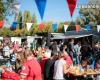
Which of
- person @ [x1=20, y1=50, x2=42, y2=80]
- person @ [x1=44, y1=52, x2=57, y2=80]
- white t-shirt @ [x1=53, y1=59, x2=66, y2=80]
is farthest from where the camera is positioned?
person @ [x1=44, y1=52, x2=57, y2=80]

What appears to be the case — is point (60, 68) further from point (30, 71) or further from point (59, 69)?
point (30, 71)

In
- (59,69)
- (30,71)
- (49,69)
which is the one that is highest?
(30,71)

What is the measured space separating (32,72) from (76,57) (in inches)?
640

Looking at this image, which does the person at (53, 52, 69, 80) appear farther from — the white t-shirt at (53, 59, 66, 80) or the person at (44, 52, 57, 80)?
the person at (44, 52, 57, 80)

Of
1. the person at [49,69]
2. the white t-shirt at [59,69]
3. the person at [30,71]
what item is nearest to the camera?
the person at [30,71]

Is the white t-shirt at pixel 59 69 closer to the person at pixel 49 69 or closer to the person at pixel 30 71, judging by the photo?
the person at pixel 49 69

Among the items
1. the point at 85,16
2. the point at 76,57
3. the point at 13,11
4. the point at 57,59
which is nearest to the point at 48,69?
the point at 57,59

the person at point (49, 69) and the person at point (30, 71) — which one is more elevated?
the person at point (30, 71)

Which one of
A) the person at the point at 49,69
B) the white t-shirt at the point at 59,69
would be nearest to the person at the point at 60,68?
the white t-shirt at the point at 59,69

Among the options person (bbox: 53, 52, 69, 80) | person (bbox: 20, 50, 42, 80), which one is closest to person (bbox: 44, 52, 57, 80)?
person (bbox: 53, 52, 69, 80)

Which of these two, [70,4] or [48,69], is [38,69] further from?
[70,4]

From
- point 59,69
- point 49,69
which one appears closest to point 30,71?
point 59,69

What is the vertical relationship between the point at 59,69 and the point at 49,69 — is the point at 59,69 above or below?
above

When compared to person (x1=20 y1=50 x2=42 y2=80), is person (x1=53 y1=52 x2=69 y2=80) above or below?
below
